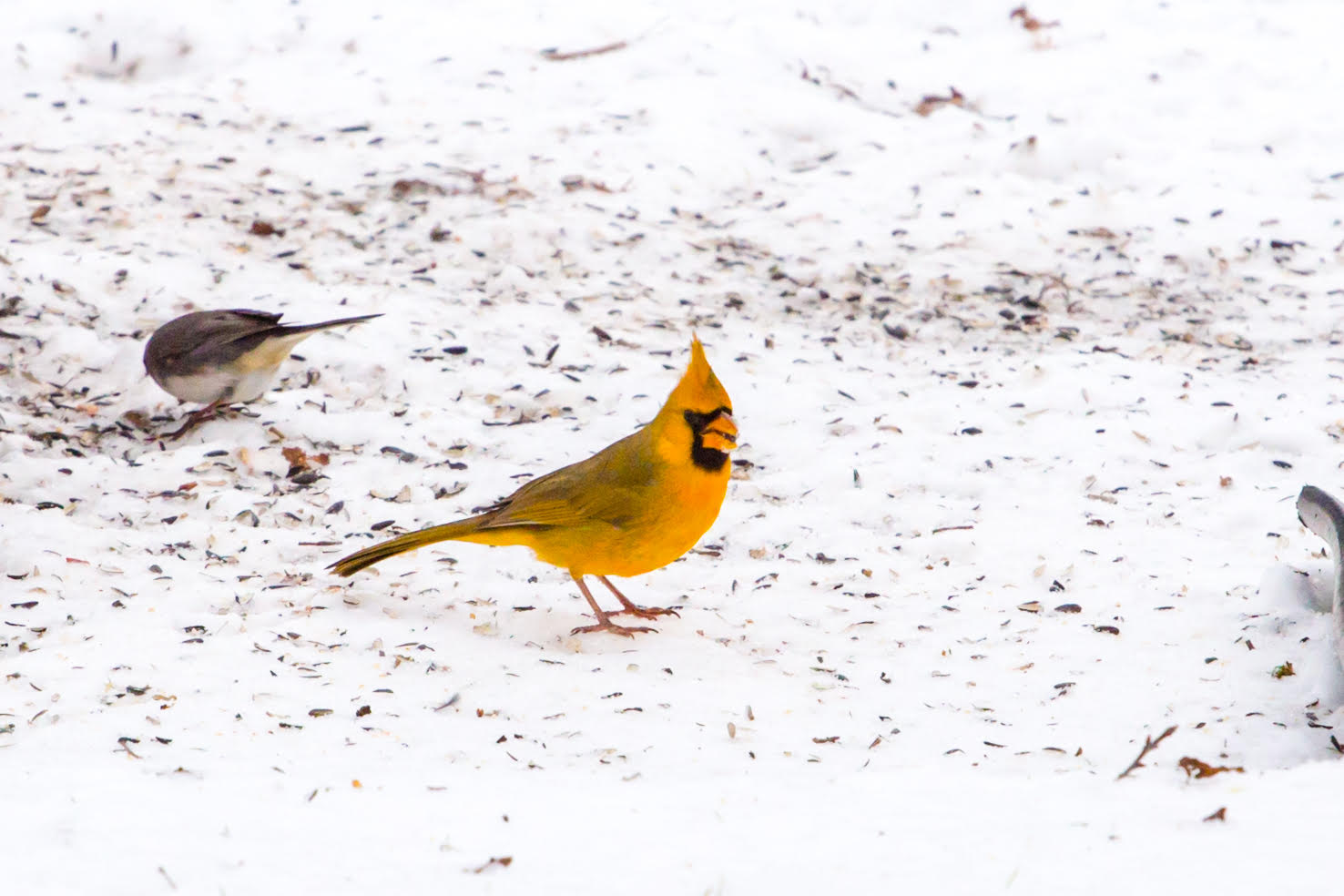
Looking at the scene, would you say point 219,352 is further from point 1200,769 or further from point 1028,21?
point 1028,21

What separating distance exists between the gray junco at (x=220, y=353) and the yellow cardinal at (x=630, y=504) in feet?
4.94

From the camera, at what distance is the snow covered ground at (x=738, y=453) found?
2.86 meters

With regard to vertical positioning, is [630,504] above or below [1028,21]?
below

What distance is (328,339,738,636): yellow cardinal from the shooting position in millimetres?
4012

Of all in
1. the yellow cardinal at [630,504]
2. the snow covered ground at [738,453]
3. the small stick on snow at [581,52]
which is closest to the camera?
the snow covered ground at [738,453]

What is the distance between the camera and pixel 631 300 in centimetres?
702

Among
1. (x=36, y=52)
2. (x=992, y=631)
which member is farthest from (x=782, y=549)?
(x=36, y=52)

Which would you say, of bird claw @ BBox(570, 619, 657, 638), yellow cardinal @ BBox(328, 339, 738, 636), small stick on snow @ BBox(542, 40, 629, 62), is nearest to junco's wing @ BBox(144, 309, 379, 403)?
yellow cardinal @ BBox(328, 339, 738, 636)

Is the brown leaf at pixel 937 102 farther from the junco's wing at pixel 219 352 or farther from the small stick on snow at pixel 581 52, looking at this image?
the junco's wing at pixel 219 352

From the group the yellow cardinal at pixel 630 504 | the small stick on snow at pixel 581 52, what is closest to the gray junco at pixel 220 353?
the yellow cardinal at pixel 630 504

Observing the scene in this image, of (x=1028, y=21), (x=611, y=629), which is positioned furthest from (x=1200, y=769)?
(x=1028, y=21)

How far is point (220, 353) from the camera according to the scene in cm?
543

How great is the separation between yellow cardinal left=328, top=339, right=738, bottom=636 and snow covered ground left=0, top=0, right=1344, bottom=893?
0.26 meters

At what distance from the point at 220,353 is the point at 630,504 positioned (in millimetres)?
2199
